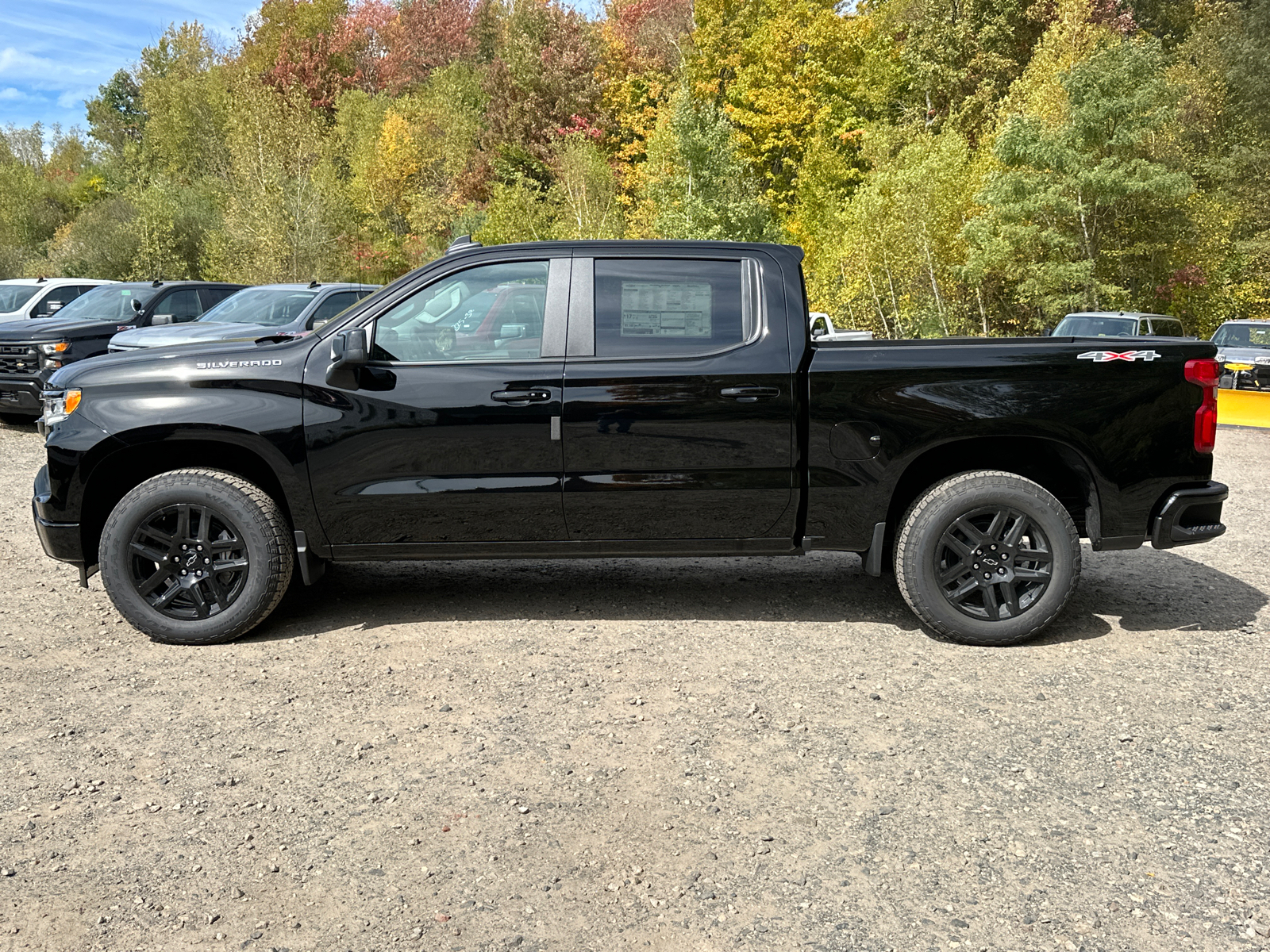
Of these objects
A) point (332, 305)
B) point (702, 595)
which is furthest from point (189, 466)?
point (332, 305)

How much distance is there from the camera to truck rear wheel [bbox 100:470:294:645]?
5285mm

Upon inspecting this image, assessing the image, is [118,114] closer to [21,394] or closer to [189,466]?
[21,394]

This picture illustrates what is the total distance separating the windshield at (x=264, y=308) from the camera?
13500 millimetres

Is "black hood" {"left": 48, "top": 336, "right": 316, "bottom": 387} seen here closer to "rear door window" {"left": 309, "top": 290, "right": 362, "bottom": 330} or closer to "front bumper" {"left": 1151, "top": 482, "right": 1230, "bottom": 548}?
"front bumper" {"left": 1151, "top": 482, "right": 1230, "bottom": 548}

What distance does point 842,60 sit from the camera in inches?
1634

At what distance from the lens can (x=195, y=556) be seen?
5387 mm

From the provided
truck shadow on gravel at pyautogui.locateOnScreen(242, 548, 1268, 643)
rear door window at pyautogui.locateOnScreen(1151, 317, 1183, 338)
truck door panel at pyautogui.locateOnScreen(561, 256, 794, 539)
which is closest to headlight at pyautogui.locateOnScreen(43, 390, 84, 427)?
truck shadow on gravel at pyautogui.locateOnScreen(242, 548, 1268, 643)

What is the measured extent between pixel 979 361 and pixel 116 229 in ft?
177

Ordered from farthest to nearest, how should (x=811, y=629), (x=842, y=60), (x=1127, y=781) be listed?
(x=842, y=60) → (x=811, y=629) → (x=1127, y=781)

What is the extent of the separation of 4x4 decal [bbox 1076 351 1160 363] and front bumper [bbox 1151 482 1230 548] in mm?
687

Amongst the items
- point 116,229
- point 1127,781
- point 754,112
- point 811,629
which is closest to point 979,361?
point 811,629

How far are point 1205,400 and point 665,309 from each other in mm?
2703

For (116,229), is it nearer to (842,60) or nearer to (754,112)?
(754,112)

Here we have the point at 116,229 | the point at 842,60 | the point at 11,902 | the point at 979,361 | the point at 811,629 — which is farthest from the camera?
the point at 116,229
